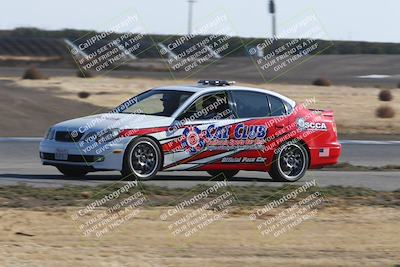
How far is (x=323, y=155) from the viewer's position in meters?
15.7

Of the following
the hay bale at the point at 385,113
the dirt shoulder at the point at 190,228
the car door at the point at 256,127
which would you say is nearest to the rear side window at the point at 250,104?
the car door at the point at 256,127

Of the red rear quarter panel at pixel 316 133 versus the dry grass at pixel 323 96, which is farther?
the dry grass at pixel 323 96

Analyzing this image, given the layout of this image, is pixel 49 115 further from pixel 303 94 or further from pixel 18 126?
pixel 303 94

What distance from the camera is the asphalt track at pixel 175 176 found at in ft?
47.4

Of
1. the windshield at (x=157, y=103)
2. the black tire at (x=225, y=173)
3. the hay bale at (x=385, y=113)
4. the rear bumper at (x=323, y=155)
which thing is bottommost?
the hay bale at (x=385, y=113)

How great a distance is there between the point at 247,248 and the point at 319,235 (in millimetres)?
1155

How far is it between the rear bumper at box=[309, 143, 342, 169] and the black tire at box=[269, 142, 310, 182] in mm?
131

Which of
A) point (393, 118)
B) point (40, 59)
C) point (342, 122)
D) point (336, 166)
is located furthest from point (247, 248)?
point (40, 59)

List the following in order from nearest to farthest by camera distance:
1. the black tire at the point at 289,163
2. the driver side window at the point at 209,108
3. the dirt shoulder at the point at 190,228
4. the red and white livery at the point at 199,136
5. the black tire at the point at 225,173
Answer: the dirt shoulder at the point at 190,228, the red and white livery at the point at 199,136, the driver side window at the point at 209,108, the black tire at the point at 289,163, the black tire at the point at 225,173

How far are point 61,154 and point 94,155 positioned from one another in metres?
0.58

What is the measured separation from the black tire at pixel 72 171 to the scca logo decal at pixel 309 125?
3475 mm

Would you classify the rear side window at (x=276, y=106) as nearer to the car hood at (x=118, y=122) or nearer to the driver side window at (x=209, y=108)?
the driver side window at (x=209, y=108)

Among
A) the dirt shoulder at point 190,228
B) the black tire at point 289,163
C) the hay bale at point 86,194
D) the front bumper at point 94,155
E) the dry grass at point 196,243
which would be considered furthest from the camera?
the black tire at point 289,163

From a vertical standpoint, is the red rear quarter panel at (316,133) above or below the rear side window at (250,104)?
below
